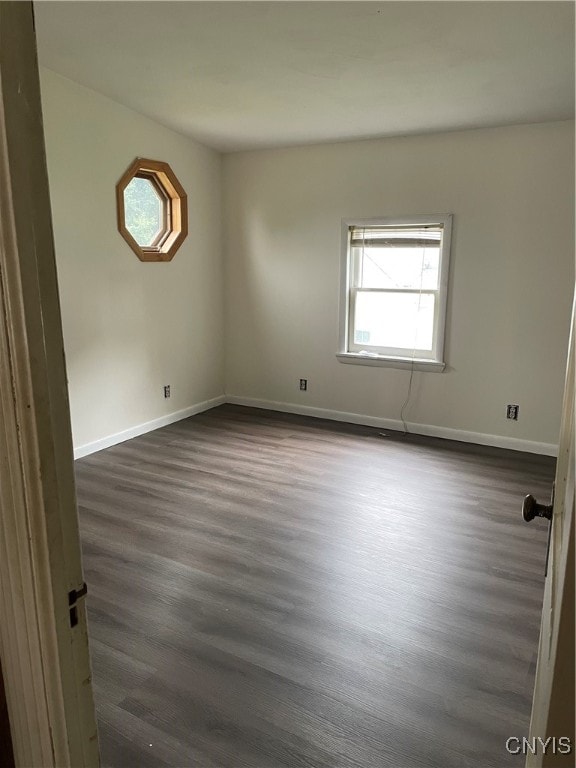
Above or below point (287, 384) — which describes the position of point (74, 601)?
above

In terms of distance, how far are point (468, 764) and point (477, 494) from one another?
81.0 inches

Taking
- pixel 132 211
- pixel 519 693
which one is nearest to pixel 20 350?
pixel 519 693

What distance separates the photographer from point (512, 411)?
434 centimetres

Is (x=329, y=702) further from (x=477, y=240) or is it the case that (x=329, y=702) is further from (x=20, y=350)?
(x=477, y=240)

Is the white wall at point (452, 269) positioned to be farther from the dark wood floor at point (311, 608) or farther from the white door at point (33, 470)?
the white door at point (33, 470)

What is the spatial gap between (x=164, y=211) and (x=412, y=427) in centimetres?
289

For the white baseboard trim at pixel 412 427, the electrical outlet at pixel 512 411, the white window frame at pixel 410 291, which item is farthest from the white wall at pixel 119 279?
the electrical outlet at pixel 512 411

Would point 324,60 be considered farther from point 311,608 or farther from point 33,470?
point 33,470

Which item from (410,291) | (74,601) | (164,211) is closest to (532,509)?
(74,601)

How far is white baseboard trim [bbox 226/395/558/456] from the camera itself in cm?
430

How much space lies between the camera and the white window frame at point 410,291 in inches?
172

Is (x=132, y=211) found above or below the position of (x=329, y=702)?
above

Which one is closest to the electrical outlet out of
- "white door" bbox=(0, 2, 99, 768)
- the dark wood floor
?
the dark wood floor

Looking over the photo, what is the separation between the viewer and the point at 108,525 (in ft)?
9.83
